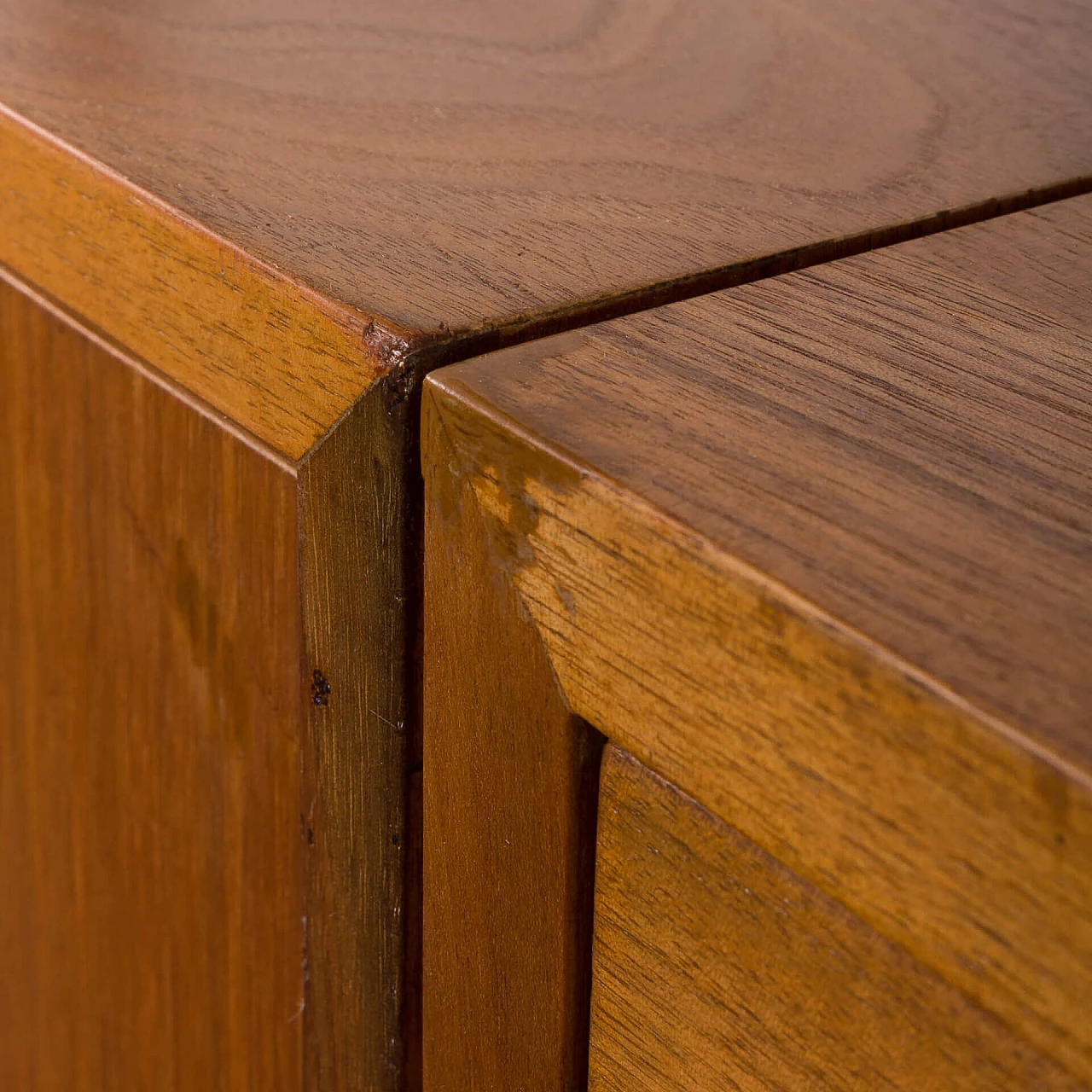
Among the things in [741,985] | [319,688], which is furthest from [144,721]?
[741,985]

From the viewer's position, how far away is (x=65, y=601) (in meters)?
0.40

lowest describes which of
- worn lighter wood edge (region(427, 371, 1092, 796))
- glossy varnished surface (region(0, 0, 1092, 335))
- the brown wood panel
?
the brown wood panel

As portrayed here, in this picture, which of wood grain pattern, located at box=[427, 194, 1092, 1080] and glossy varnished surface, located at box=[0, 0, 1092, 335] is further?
glossy varnished surface, located at box=[0, 0, 1092, 335]

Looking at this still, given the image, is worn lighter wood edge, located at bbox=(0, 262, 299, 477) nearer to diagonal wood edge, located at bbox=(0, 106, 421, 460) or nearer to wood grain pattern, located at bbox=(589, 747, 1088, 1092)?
diagonal wood edge, located at bbox=(0, 106, 421, 460)

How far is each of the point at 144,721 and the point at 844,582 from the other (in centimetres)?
24

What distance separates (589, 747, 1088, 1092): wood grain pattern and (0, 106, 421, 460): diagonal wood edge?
0.31 feet

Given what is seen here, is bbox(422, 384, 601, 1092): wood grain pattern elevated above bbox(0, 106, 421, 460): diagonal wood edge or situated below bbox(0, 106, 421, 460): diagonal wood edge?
below

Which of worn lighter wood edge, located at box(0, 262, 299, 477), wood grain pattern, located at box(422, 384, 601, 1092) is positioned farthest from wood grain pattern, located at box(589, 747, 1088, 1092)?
worn lighter wood edge, located at box(0, 262, 299, 477)

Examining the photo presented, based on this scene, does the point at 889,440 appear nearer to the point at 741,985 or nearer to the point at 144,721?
the point at 741,985

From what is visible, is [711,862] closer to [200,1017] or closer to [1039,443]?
[1039,443]

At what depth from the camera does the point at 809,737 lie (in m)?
0.19

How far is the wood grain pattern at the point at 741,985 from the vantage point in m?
0.19

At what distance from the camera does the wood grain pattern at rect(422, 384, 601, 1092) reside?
238 mm

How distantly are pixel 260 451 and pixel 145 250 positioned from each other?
0.18 feet
